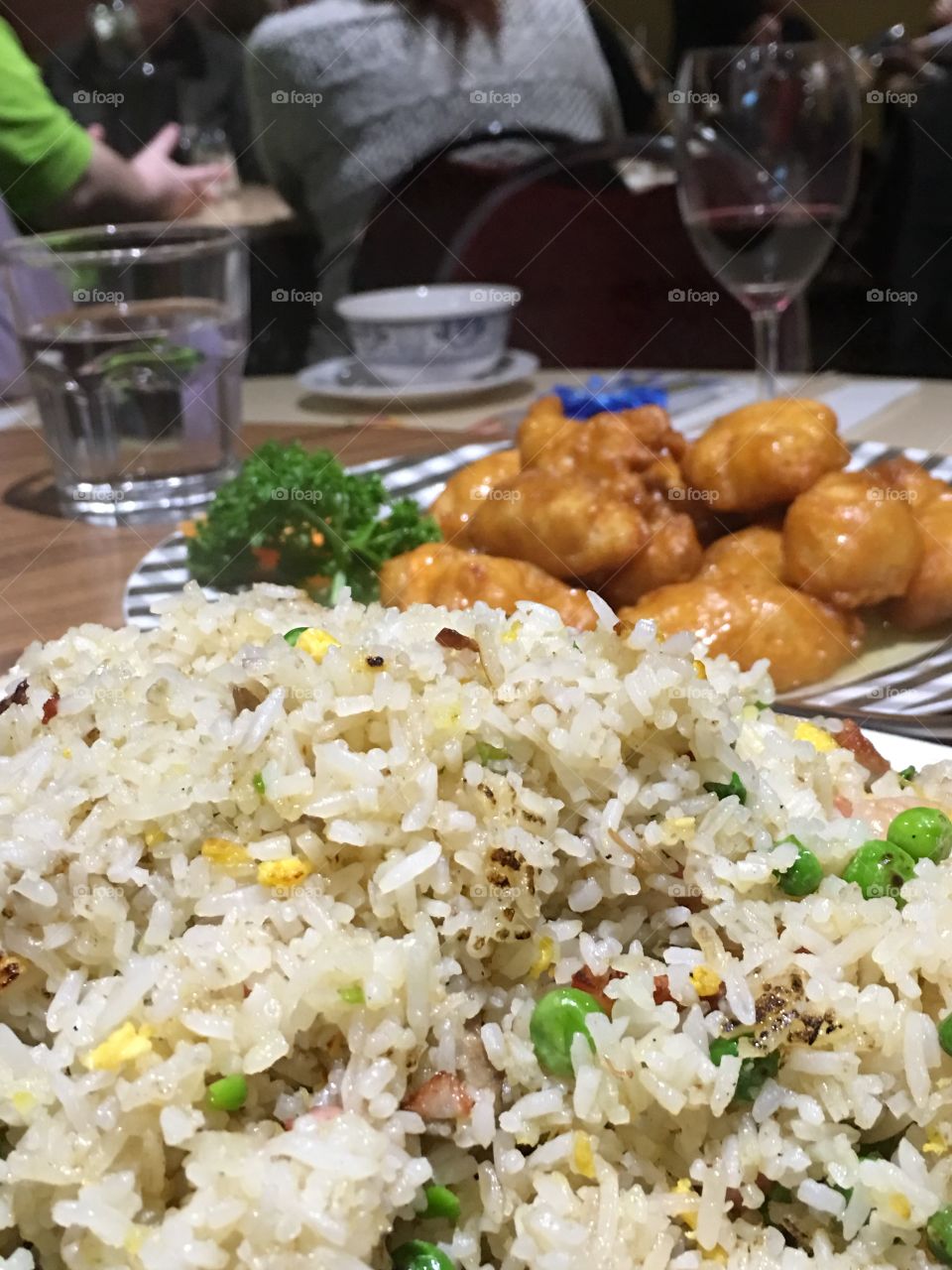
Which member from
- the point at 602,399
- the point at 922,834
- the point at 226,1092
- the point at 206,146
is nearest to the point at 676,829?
the point at 922,834

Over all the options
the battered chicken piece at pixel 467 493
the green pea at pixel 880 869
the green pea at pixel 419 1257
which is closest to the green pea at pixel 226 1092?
the green pea at pixel 419 1257

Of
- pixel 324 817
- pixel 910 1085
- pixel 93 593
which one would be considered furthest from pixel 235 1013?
pixel 93 593

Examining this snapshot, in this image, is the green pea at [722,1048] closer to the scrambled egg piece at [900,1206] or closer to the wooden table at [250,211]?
the scrambled egg piece at [900,1206]

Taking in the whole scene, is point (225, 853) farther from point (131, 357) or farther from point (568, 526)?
point (131, 357)


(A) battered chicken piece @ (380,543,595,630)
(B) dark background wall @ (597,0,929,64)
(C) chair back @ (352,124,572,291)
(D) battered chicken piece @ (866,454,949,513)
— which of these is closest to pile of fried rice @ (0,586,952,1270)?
(A) battered chicken piece @ (380,543,595,630)

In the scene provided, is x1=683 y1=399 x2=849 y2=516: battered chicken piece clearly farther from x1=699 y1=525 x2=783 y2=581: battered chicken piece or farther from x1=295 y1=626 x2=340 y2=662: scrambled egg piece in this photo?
x1=295 y1=626 x2=340 y2=662: scrambled egg piece

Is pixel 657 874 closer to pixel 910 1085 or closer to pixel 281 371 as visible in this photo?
pixel 910 1085
